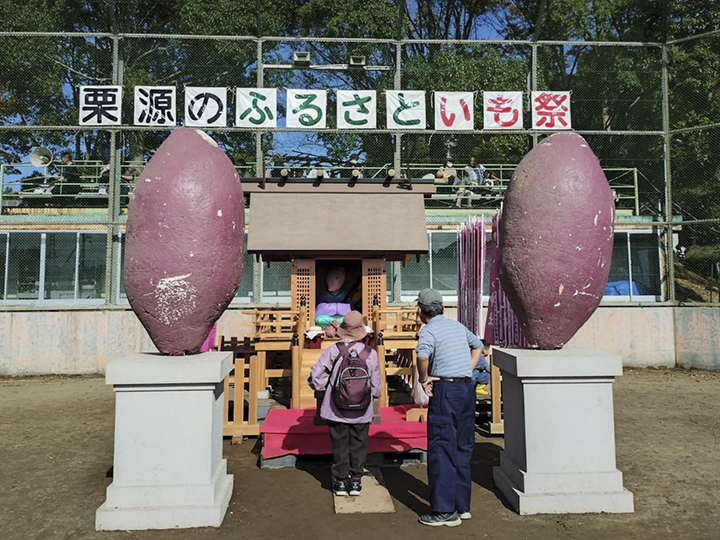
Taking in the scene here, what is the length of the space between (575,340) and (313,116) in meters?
7.30

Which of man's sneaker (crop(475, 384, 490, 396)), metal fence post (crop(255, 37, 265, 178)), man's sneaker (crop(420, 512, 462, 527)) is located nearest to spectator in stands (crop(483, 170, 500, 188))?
metal fence post (crop(255, 37, 265, 178))

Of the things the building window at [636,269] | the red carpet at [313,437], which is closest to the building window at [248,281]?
the red carpet at [313,437]

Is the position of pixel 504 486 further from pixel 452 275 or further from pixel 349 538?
pixel 452 275

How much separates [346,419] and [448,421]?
82 centimetres

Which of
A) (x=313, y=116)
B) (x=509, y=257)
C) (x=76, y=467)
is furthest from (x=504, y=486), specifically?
(x=313, y=116)

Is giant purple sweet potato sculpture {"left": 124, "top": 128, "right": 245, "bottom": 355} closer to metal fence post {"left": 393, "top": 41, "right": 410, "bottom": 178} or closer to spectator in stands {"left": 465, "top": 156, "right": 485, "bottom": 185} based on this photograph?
metal fence post {"left": 393, "top": 41, "right": 410, "bottom": 178}

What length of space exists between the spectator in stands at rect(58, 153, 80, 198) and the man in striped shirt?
1114cm

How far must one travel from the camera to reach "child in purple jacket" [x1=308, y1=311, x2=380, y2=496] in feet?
13.0

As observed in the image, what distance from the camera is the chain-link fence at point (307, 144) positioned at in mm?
10633

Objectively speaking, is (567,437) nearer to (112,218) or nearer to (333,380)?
(333,380)

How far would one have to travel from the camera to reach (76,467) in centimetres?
484

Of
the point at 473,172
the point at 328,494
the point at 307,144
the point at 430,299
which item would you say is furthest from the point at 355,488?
the point at 473,172

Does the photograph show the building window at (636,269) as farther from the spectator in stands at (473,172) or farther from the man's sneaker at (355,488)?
the man's sneaker at (355,488)

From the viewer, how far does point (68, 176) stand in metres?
12.2
